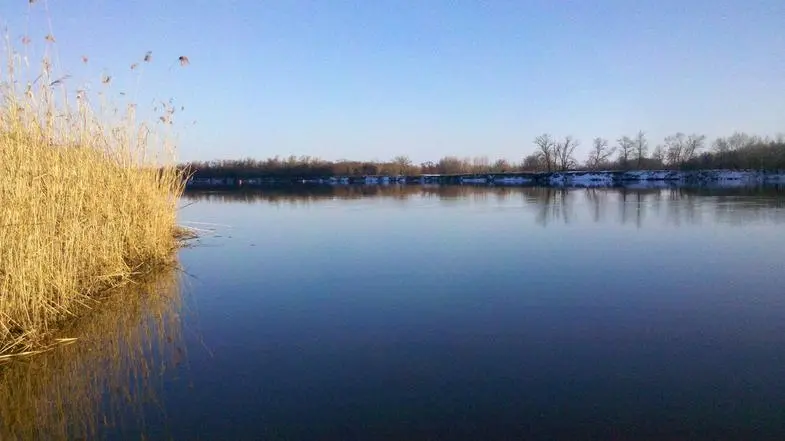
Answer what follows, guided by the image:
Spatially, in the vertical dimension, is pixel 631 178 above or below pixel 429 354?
above

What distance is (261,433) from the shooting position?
266 cm

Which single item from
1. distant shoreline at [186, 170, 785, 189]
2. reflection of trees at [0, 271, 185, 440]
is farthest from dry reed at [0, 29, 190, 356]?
distant shoreline at [186, 170, 785, 189]

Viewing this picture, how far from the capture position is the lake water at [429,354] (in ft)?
9.02

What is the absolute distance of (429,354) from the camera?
146 inches

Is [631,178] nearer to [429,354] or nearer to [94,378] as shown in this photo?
[429,354]

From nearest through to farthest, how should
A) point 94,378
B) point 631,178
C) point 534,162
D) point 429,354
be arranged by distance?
1. point 94,378
2. point 429,354
3. point 631,178
4. point 534,162

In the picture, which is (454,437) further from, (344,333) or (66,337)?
(66,337)

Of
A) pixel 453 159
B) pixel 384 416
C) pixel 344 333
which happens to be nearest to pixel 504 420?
pixel 384 416

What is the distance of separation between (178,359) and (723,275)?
19.4 ft

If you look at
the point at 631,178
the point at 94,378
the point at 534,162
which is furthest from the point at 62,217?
the point at 534,162

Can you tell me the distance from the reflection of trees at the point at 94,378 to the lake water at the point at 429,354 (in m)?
0.01

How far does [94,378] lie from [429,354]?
224cm

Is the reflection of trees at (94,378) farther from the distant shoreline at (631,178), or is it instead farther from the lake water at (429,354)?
the distant shoreline at (631,178)

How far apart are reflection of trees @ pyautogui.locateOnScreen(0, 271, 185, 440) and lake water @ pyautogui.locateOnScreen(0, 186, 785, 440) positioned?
0.01 meters
